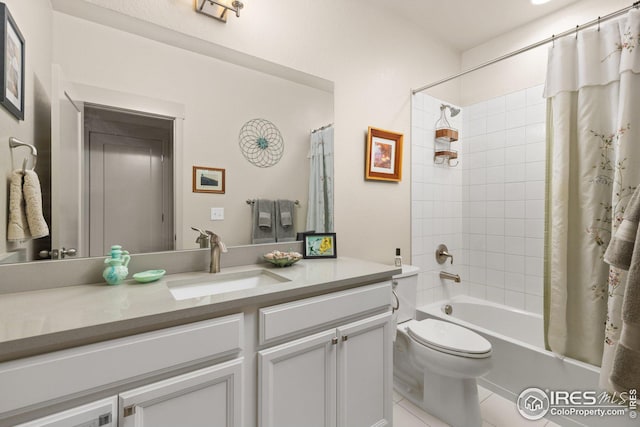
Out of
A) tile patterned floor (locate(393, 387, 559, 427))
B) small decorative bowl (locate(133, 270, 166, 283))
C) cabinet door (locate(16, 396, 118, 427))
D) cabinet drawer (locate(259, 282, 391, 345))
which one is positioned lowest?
tile patterned floor (locate(393, 387, 559, 427))

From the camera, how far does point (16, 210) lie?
1.02m

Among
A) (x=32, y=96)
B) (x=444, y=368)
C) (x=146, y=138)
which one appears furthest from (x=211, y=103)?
(x=444, y=368)

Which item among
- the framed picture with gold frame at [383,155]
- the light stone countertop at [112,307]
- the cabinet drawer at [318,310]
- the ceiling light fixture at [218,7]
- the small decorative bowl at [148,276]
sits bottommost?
the cabinet drawer at [318,310]

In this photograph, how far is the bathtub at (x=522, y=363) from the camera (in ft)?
5.17

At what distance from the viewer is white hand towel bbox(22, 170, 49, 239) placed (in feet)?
3.44

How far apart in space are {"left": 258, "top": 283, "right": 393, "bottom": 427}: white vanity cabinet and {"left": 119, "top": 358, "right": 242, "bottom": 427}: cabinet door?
4.0 inches

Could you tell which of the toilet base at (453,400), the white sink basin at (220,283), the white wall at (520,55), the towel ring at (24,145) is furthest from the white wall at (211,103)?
the white wall at (520,55)

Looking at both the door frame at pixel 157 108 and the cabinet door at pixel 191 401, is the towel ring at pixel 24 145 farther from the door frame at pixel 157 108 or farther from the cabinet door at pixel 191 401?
the cabinet door at pixel 191 401

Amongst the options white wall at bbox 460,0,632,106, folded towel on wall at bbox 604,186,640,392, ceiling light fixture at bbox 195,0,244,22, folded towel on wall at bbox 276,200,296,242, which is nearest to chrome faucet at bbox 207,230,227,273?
folded towel on wall at bbox 276,200,296,242

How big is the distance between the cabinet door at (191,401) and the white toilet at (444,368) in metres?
1.07

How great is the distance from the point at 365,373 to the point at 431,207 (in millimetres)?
1608

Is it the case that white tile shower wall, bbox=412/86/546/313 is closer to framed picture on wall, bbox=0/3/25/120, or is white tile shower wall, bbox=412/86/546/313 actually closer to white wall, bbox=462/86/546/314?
white wall, bbox=462/86/546/314

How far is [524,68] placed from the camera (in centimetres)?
242

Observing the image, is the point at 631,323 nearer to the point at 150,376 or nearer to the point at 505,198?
the point at 150,376
